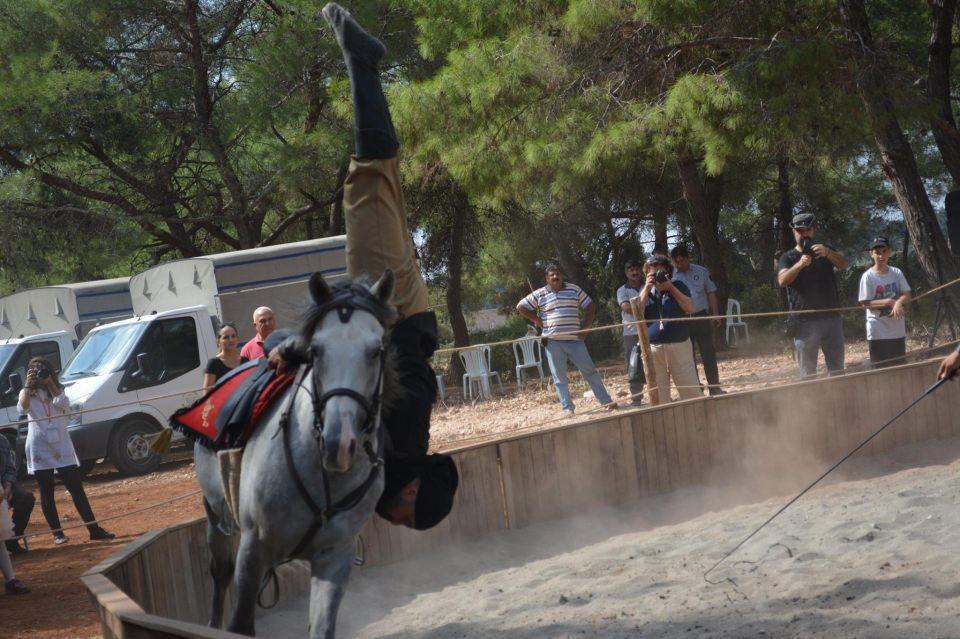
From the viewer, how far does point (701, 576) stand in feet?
18.6

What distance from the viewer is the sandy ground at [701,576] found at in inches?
183

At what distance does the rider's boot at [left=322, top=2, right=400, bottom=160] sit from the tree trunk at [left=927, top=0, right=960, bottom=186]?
8.69 meters

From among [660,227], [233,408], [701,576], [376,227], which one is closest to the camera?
[376,227]

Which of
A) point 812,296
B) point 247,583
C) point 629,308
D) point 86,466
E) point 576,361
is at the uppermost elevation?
point 629,308

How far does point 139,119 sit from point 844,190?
18251mm

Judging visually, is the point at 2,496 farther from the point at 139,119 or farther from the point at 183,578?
the point at 139,119

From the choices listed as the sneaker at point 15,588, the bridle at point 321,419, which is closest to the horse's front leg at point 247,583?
the bridle at point 321,419

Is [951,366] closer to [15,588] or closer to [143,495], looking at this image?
[15,588]

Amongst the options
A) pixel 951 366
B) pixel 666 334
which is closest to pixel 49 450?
pixel 666 334

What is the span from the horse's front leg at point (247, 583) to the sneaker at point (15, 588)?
4535 mm

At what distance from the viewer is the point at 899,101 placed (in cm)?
1092

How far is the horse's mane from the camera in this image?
397 cm

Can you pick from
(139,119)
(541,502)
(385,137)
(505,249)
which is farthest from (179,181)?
(385,137)

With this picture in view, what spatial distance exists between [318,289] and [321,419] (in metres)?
0.55
